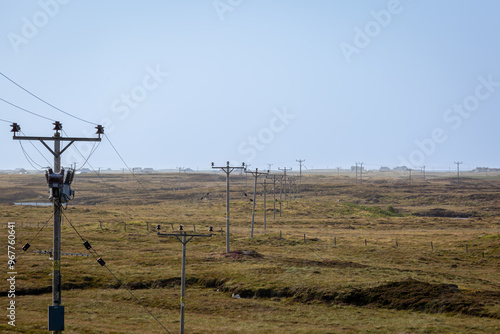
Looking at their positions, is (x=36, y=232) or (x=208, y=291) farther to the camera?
(x=36, y=232)

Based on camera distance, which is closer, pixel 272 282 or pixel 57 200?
pixel 57 200

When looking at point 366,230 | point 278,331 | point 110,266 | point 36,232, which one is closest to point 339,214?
point 366,230

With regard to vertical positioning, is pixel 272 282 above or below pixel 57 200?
below

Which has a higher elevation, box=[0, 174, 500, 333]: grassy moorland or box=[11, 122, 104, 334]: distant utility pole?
box=[11, 122, 104, 334]: distant utility pole

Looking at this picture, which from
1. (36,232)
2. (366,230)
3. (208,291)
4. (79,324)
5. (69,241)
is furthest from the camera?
(366,230)

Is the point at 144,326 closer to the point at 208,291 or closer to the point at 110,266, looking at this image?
the point at 208,291

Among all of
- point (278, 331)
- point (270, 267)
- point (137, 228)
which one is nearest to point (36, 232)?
point (137, 228)

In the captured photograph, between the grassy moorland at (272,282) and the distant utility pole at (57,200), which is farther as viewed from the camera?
the grassy moorland at (272,282)

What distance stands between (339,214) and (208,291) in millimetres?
84770

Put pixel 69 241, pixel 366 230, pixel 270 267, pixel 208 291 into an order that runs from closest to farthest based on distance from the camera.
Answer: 1. pixel 208 291
2. pixel 270 267
3. pixel 69 241
4. pixel 366 230

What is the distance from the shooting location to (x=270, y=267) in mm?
49406

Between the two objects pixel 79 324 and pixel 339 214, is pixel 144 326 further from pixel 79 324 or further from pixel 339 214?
pixel 339 214

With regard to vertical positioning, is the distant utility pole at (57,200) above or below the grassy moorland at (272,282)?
above

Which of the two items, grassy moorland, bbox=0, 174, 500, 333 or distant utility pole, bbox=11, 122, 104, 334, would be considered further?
grassy moorland, bbox=0, 174, 500, 333
